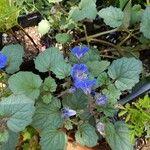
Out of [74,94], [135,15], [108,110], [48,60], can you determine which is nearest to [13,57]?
[48,60]

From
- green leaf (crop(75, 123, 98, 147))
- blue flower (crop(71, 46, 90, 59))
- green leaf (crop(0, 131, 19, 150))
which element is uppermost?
blue flower (crop(71, 46, 90, 59))

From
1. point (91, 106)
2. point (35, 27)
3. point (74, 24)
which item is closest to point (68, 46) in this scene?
point (74, 24)

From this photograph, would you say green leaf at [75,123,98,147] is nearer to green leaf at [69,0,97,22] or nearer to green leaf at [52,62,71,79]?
green leaf at [52,62,71,79]

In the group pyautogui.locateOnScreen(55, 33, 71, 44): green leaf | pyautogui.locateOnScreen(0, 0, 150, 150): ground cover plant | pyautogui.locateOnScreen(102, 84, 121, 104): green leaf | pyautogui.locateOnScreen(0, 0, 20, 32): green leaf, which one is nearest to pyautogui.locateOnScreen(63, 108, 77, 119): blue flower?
pyautogui.locateOnScreen(0, 0, 150, 150): ground cover plant

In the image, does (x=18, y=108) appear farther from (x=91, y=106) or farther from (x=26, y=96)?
(x=91, y=106)

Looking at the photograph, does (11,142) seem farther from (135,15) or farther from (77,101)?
(135,15)

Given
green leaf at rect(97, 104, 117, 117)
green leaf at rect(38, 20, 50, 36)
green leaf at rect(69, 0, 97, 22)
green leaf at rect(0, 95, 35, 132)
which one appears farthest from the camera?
green leaf at rect(38, 20, 50, 36)

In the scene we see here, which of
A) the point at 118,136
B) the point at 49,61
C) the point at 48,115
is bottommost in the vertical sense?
the point at 118,136
